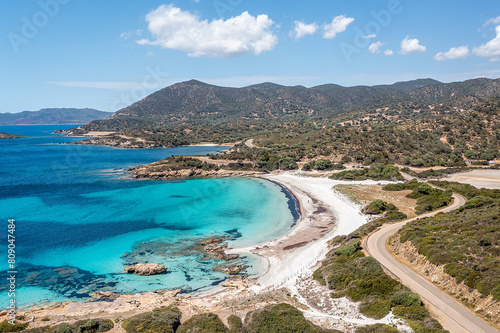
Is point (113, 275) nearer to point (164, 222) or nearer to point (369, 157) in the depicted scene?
point (164, 222)

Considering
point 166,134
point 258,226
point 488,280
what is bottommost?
point 258,226

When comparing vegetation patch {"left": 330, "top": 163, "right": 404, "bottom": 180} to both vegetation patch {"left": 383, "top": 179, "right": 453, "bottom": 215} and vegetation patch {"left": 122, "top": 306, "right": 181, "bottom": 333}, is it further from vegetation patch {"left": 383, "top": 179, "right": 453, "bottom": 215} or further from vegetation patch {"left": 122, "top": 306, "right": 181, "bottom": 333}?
vegetation patch {"left": 122, "top": 306, "right": 181, "bottom": 333}

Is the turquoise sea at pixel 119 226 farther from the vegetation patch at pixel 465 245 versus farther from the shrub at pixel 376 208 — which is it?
the vegetation patch at pixel 465 245

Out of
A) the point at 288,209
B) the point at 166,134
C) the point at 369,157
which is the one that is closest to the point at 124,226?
the point at 288,209

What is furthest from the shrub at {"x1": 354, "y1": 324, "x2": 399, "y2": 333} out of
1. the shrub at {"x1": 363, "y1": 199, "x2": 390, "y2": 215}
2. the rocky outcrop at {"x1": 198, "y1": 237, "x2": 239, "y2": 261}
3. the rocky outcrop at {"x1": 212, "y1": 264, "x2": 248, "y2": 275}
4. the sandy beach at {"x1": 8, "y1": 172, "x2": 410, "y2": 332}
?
the shrub at {"x1": 363, "y1": 199, "x2": 390, "y2": 215}

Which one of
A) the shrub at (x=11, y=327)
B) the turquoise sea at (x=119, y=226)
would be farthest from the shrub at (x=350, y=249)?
the shrub at (x=11, y=327)

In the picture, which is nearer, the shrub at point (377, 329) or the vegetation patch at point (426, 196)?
the shrub at point (377, 329)
